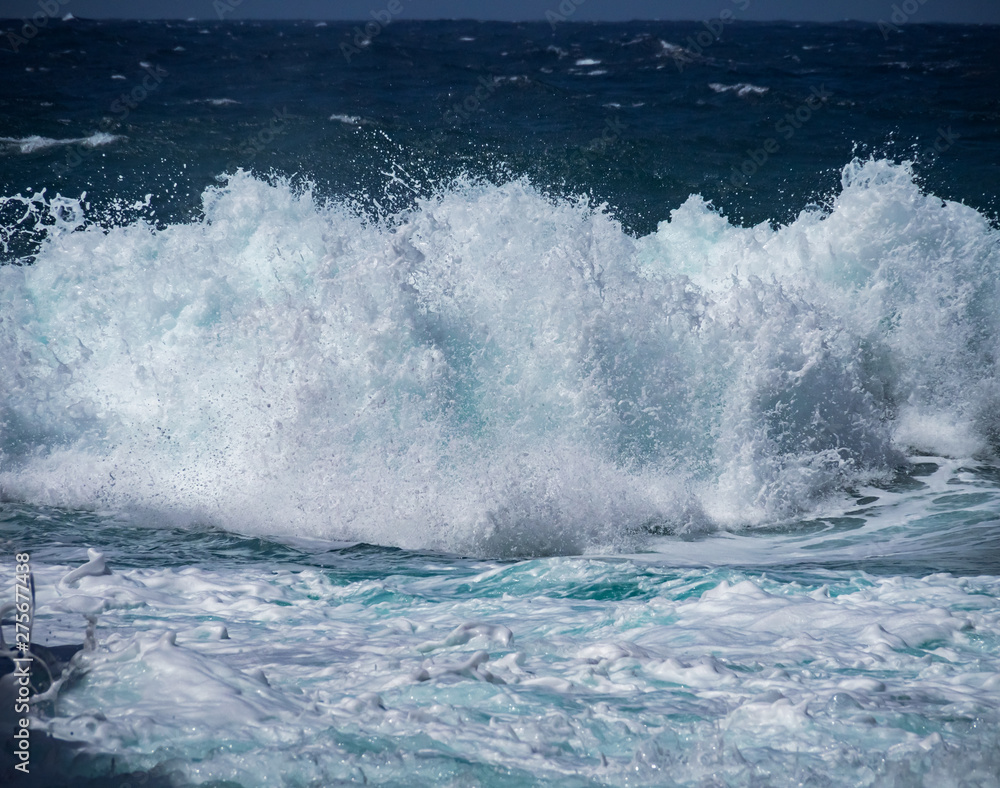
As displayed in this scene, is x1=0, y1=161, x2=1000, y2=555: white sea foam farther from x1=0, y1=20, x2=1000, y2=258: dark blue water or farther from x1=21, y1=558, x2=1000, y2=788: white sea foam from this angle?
x1=0, y1=20, x2=1000, y2=258: dark blue water

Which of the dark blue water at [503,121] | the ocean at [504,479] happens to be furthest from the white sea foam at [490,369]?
the dark blue water at [503,121]

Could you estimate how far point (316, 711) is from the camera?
356 cm

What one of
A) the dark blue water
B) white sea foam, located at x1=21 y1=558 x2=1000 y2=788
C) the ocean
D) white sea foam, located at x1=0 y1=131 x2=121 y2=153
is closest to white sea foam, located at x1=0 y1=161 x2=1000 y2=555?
the ocean

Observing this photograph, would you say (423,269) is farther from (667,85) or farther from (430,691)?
(667,85)

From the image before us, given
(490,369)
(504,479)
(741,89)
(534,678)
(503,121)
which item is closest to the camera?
(534,678)

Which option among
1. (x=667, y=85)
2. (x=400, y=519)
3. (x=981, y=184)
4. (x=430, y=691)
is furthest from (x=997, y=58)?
(x=430, y=691)

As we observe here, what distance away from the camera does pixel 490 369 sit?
8.30 m

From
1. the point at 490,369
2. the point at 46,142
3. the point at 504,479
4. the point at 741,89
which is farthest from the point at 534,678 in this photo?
the point at 741,89

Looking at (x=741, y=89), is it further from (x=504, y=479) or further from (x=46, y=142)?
(x=504, y=479)

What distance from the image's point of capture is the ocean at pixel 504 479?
3471 millimetres

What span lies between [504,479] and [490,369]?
1.48 m

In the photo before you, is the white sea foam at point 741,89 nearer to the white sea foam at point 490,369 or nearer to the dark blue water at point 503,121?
the dark blue water at point 503,121

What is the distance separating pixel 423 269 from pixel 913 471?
15.7 feet

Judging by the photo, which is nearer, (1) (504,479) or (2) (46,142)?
(1) (504,479)
